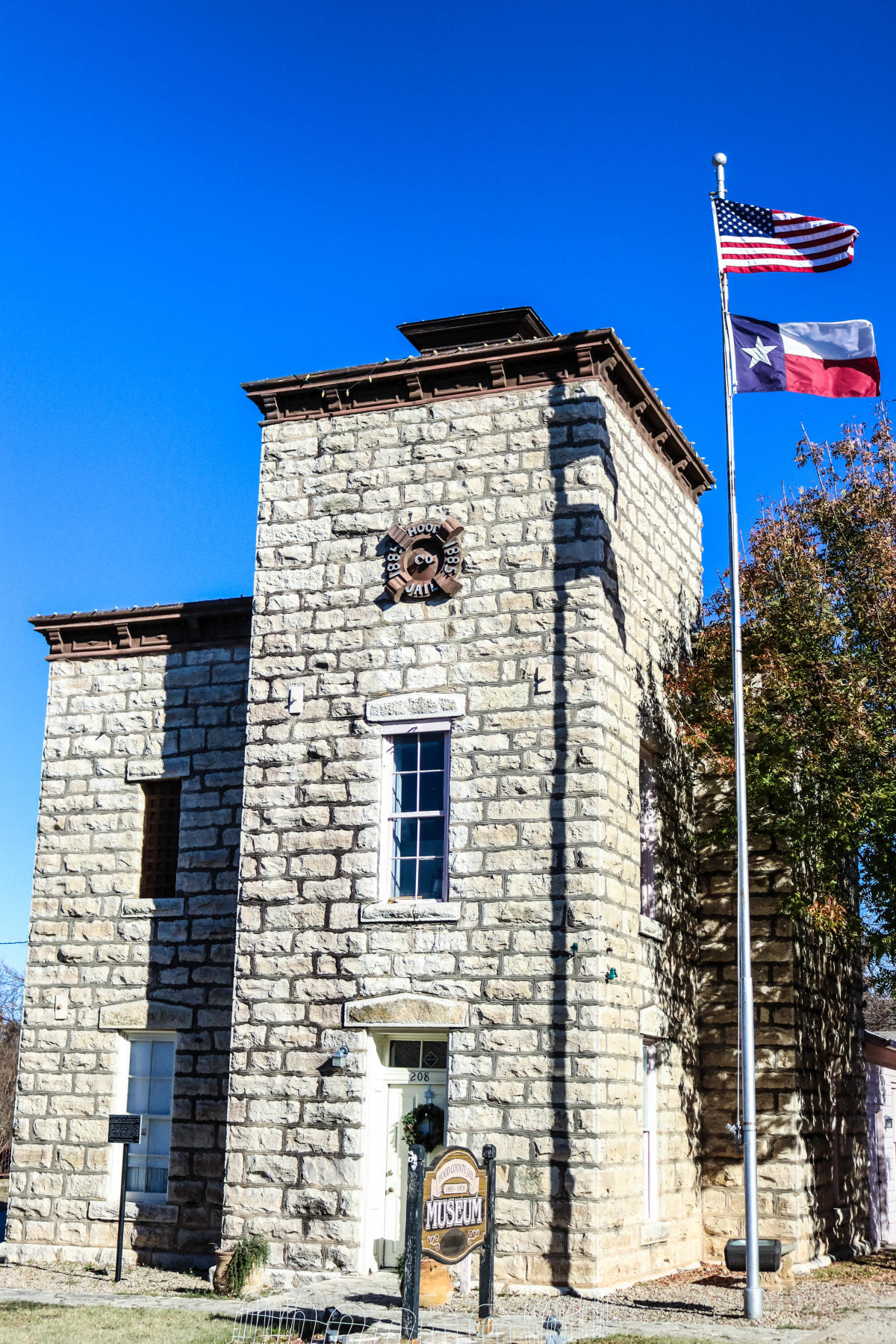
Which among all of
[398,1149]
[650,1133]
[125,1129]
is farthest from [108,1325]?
[650,1133]

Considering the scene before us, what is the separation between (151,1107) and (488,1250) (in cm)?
677

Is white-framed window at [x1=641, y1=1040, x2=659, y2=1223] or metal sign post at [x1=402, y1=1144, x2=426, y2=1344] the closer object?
metal sign post at [x1=402, y1=1144, x2=426, y2=1344]

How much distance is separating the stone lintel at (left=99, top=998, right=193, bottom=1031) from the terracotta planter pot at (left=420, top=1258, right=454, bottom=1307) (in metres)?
6.59

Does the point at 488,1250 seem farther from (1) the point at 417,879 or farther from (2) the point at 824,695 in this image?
(2) the point at 824,695

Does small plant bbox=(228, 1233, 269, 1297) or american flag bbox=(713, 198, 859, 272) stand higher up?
→ american flag bbox=(713, 198, 859, 272)

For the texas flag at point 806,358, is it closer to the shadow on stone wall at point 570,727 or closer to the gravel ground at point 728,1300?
the shadow on stone wall at point 570,727

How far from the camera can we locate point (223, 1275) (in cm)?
1368

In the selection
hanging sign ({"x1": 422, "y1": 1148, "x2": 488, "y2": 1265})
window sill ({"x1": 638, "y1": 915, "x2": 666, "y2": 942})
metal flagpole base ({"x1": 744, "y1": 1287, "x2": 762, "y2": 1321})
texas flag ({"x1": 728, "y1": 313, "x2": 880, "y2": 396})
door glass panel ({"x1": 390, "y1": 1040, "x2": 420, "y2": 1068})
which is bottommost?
metal flagpole base ({"x1": 744, "y1": 1287, "x2": 762, "y2": 1321})

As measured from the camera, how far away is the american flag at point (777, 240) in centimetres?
1393

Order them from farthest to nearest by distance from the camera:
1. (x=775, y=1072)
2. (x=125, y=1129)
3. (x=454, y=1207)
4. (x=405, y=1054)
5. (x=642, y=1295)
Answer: (x=775, y=1072) → (x=125, y=1129) → (x=405, y=1054) → (x=642, y=1295) → (x=454, y=1207)

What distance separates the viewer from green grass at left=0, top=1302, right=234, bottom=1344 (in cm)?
1087

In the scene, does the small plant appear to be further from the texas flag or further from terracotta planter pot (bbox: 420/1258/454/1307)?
the texas flag

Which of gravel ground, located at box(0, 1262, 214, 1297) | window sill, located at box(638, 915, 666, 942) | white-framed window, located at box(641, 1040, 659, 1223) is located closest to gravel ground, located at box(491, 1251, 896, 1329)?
white-framed window, located at box(641, 1040, 659, 1223)

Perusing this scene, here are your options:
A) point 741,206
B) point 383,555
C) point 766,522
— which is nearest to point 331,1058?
point 383,555
